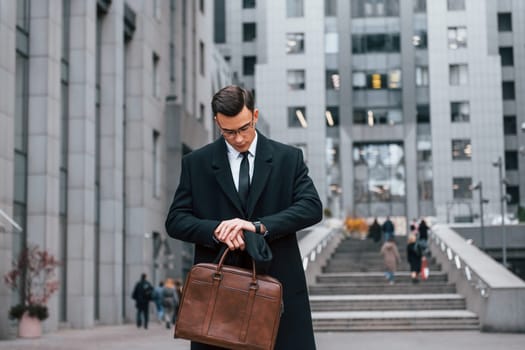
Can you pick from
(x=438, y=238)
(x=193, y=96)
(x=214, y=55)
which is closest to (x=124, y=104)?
(x=193, y=96)

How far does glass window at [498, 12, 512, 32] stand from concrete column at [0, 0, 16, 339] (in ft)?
220

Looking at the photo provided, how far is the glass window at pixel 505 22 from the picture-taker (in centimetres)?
8850

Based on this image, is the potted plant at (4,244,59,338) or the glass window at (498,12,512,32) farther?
the glass window at (498,12,512,32)

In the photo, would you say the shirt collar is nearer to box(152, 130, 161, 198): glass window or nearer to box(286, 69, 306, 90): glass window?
box(152, 130, 161, 198): glass window

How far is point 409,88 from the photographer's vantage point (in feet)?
286

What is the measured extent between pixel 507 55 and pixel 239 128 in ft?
289

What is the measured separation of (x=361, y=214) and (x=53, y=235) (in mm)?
59070

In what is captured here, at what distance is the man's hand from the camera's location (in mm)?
3973

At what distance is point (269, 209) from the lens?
14.1ft

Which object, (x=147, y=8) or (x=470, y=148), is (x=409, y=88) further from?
(x=147, y=8)

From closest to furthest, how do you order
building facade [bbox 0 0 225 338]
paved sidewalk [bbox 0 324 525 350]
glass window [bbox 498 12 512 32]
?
paved sidewalk [bbox 0 324 525 350], building facade [bbox 0 0 225 338], glass window [bbox 498 12 512 32]

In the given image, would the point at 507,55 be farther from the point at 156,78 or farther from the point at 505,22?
the point at 156,78

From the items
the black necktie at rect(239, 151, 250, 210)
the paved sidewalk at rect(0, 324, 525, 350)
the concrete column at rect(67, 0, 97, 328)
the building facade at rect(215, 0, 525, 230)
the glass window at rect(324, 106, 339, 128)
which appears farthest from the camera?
the glass window at rect(324, 106, 339, 128)

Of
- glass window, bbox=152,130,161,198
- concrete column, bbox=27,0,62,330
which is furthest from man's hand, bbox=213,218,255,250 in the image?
glass window, bbox=152,130,161,198
